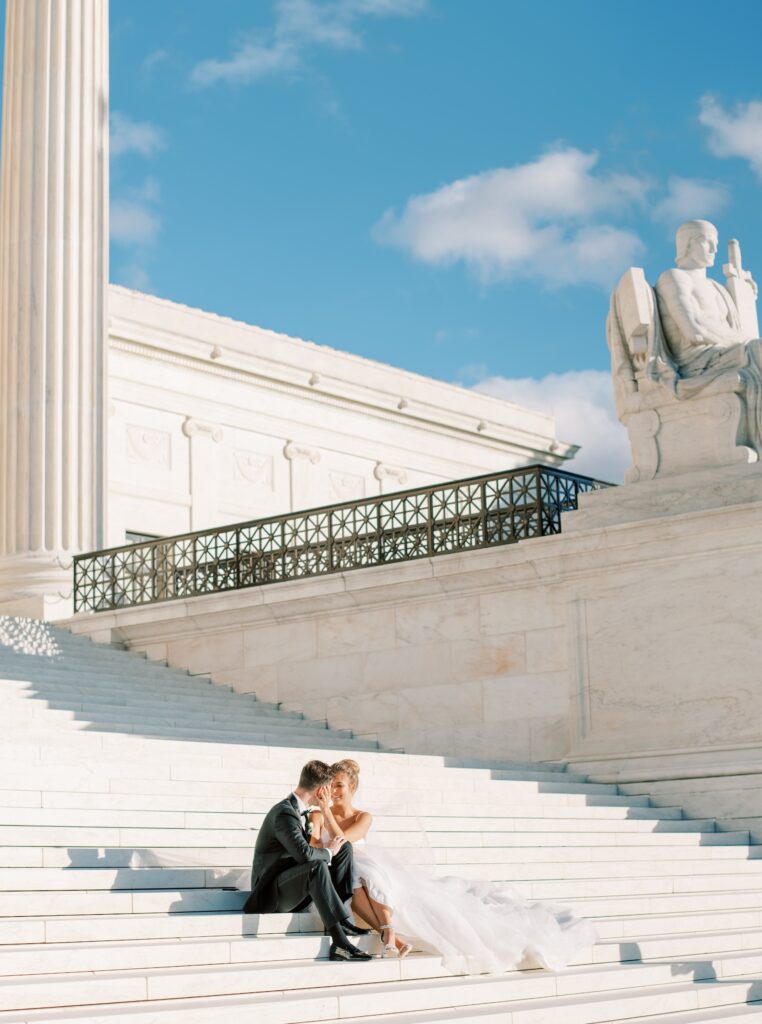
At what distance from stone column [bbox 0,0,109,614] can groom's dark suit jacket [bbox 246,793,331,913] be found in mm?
13373

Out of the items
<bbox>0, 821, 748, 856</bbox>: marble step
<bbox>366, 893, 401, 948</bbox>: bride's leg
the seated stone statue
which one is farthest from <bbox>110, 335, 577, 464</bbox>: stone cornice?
<bbox>366, 893, 401, 948</bbox>: bride's leg

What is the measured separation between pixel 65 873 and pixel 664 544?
8472 mm

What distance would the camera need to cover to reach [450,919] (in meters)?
8.77

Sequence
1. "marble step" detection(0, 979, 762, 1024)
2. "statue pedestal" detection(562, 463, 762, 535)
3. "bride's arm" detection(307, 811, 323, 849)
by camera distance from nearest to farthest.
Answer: "marble step" detection(0, 979, 762, 1024) → "bride's arm" detection(307, 811, 323, 849) → "statue pedestal" detection(562, 463, 762, 535)

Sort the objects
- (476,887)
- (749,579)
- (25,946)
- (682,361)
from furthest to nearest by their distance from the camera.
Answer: (682,361), (749,579), (476,887), (25,946)

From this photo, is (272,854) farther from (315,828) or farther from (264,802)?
(264,802)

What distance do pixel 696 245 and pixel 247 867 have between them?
9.62 metres

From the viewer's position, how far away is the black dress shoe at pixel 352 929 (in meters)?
8.62

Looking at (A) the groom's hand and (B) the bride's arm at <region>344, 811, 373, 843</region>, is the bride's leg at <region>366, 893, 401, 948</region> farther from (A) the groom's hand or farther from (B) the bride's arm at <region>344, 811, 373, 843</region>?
(B) the bride's arm at <region>344, 811, 373, 843</region>

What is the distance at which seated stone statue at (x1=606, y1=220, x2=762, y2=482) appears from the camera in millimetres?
16000

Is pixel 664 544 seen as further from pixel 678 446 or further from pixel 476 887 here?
pixel 476 887

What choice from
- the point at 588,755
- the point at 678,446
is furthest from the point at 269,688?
the point at 678,446

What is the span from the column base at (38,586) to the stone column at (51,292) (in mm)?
20

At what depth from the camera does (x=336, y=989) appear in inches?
316
